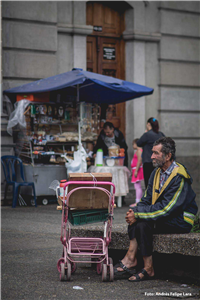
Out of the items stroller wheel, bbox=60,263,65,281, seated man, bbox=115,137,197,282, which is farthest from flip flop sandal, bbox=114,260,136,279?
stroller wheel, bbox=60,263,65,281

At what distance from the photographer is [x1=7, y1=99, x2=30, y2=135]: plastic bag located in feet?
32.8

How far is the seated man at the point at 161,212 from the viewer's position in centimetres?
479

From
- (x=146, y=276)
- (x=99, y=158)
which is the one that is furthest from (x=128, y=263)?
(x=99, y=158)

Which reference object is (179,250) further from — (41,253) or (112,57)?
(112,57)

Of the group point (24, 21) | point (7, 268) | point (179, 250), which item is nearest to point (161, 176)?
point (179, 250)

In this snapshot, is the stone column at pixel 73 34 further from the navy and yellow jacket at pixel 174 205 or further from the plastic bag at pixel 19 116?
the navy and yellow jacket at pixel 174 205

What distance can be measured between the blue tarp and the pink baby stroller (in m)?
4.59

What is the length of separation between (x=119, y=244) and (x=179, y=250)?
2.51 feet

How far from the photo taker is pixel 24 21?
451 inches

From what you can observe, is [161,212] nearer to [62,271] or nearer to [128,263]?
[128,263]

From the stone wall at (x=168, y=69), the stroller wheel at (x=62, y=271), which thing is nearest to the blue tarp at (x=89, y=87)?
the stone wall at (x=168, y=69)

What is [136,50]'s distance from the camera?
13.0 metres

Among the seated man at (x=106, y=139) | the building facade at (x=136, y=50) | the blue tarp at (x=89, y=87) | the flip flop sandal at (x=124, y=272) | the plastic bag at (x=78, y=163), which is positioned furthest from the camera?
the building facade at (x=136, y=50)

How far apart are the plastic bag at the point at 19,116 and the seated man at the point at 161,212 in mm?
5546
